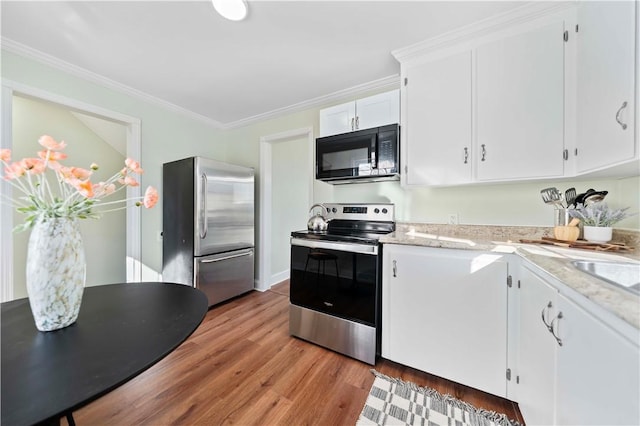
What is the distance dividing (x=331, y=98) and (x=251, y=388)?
2.75 metres

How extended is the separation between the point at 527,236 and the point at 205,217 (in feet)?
9.61

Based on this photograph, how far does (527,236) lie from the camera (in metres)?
1.70

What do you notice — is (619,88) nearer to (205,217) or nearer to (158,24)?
(158,24)

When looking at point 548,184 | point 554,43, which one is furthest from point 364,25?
point 548,184

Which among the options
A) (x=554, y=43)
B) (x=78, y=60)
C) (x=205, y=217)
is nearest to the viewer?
(x=554, y=43)

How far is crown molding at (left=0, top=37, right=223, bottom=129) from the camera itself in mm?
1843

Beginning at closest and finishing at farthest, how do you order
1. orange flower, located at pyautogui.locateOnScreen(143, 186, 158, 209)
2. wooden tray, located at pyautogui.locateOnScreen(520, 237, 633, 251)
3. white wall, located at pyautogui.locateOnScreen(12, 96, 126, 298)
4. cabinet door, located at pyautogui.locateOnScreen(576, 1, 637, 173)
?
orange flower, located at pyautogui.locateOnScreen(143, 186, 158, 209) < cabinet door, located at pyautogui.locateOnScreen(576, 1, 637, 173) < wooden tray, located at pyautogui.locateOnScreen(520, 237, 633, 251) < white wall, located at pyautogui.locateOnScreen(12, 96, 126, 298)

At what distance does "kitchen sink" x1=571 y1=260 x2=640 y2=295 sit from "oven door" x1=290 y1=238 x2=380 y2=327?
1003 mm

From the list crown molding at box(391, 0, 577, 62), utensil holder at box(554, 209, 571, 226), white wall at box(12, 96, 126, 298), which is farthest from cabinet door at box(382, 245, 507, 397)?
white wall at box(12, 96, 126, 298)

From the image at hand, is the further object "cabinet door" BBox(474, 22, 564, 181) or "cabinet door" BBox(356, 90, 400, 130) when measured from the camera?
"cabinet door" BBox(356, 90, 400, 130)

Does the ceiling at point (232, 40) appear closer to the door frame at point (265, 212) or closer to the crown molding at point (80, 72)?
the crown molding at point (80, 72)

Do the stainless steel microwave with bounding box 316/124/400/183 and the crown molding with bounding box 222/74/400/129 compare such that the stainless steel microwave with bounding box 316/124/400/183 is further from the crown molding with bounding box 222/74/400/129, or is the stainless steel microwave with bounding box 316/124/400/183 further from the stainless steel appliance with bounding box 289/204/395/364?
the crown molding with bounding box 222/74/400/129

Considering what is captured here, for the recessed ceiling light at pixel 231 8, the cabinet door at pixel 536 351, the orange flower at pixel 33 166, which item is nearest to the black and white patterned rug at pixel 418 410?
the cabinet door at pixel 536 351

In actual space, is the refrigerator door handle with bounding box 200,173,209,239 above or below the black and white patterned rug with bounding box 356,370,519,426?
above
